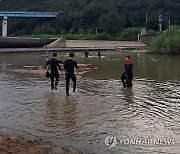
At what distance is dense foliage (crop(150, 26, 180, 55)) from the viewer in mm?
52078

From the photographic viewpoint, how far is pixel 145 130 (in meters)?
8.97

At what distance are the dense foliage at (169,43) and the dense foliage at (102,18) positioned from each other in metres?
54.1

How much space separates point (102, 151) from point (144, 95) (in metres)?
6.89

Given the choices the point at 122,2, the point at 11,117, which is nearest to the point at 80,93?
the point at 11,117

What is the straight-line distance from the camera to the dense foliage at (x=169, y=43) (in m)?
52.1

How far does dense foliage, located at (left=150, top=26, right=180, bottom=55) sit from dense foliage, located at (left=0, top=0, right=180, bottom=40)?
54.1m

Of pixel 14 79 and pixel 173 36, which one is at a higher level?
pixel 173 36

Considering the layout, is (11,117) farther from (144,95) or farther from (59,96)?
(144,95)

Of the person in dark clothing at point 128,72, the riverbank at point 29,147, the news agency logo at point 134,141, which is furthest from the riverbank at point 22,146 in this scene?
the person in dark clothing at point 128,72

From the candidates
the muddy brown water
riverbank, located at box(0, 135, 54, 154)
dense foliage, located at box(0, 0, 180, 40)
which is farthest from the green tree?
riverbank, located at box(0, 135, 54, 154)

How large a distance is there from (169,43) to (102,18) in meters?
A: 65.6

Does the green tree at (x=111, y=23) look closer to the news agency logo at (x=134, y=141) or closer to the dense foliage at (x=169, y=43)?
the dense foliage at (x=169, y=43)

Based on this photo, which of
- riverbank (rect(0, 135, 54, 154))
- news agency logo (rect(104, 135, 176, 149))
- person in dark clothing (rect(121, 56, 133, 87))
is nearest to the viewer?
riverbank (rect(0, 135, 54, 154))

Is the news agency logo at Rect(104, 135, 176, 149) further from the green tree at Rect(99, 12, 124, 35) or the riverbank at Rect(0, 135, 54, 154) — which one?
the green tree at Rect(99, 12, 124, 35)
